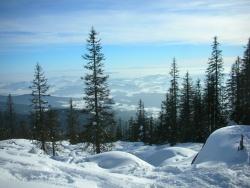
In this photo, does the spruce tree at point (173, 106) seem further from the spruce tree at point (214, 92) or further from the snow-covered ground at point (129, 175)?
the snow-covered ground at point (129, 175)

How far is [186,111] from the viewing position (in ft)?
160

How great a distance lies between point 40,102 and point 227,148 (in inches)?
953

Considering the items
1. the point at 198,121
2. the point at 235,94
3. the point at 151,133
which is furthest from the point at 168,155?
the point at 151,133

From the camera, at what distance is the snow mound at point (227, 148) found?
46.3 feet

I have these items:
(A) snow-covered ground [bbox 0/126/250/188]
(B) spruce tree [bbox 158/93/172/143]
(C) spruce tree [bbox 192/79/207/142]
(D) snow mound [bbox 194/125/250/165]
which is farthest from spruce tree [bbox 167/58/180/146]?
(A) snow-covered ground [bbox 0/126/250/188]

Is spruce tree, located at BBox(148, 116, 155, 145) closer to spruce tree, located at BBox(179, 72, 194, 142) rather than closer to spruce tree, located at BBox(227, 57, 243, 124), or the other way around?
→ spruce tree, located at BBox(179, 72, 194, 142)

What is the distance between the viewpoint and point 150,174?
41.3 feet

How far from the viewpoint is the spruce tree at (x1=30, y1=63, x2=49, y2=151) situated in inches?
1348

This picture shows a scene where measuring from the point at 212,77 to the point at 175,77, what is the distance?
19.7 ft

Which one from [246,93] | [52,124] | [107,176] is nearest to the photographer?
[107,176]

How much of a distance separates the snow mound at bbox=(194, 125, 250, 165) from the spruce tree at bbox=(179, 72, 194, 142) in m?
29.7

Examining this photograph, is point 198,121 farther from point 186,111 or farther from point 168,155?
point 168,155

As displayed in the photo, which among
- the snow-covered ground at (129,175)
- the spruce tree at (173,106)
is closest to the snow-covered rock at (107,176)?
the snow-covered ground at (129,175)

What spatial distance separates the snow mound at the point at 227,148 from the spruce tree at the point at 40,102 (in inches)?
876
